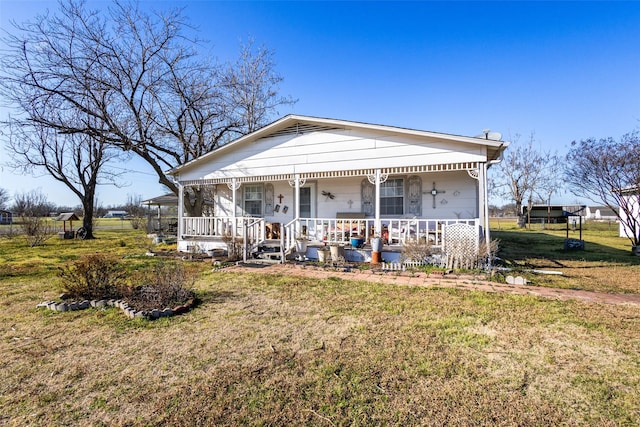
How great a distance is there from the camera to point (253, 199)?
13500mm

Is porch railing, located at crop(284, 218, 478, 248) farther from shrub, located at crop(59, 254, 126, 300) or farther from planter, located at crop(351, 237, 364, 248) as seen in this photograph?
shrub, located at crop(59, 254, 126, 300)

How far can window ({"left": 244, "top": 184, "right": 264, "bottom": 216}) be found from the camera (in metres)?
13.4

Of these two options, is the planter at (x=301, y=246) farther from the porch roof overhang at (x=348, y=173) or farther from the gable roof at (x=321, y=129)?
the gable roof at (x=321, y=129)

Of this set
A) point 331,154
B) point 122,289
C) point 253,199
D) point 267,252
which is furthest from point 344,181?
point 122,289

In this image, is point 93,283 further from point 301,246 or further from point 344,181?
point 344,181

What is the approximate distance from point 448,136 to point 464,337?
6.49 metres

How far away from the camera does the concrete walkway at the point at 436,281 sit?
563 centimetres

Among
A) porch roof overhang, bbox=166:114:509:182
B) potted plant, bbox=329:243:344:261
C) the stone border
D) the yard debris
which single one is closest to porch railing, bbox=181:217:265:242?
porch roof overhang, bbox=166:114:509:182

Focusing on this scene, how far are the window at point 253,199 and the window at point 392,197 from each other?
5.39 metres

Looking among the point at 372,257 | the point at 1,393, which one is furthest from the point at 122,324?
the point at 372,257

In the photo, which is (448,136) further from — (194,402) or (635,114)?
(635,114)

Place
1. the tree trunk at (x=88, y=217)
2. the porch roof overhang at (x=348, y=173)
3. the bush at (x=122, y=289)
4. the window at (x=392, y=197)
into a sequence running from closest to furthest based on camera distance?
the bush at (x=122, y=289)
the porch roof overhang at (x=348, y=173)
the window at (x=392, y=197)
the tree trunk at (x=88, y=217)

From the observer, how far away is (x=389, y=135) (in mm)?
9727

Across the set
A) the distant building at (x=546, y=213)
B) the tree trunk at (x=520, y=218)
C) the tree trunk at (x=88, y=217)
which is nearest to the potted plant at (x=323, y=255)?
the tree trunk at (x=88, y=217)
